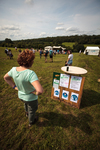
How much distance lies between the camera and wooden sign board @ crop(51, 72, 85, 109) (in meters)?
2.99

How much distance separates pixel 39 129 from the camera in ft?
8.08

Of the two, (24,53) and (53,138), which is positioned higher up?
(24,53)

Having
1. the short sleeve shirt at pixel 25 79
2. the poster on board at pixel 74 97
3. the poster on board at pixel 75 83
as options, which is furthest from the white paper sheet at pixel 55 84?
the short sleeve shirt at pixel 25 79

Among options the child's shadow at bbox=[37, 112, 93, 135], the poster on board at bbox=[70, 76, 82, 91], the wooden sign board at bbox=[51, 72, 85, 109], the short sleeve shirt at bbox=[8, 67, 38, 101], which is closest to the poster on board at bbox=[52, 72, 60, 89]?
the wooden sign board at bbox=[51, 72, 85, 109]

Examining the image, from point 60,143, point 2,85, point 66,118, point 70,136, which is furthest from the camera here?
point 2,85

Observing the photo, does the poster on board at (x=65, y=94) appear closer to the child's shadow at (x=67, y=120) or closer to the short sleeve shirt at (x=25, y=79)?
the child's shadow at (x=67, y=120)

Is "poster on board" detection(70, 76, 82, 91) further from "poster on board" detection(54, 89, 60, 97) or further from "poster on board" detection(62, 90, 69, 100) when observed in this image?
"poster on board" detection(54, 89, 60, 97)

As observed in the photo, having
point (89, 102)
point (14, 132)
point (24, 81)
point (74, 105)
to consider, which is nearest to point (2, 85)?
point (14, 132)

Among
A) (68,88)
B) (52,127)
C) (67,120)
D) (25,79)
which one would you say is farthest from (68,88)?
(25,79)

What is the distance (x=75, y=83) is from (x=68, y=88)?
0.41 meters

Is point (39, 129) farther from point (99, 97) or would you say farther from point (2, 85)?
point (2, 85)

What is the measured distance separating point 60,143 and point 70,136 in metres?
0.40

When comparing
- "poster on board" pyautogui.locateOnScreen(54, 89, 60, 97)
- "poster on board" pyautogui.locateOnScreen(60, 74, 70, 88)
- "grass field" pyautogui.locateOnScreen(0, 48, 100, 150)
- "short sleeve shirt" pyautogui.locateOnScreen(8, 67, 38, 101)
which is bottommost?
"grass field" pyautogui.locateOnScreen(0, 48, 100, 150)

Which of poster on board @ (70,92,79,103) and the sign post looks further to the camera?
poster on board @ (70,92,79,103)
